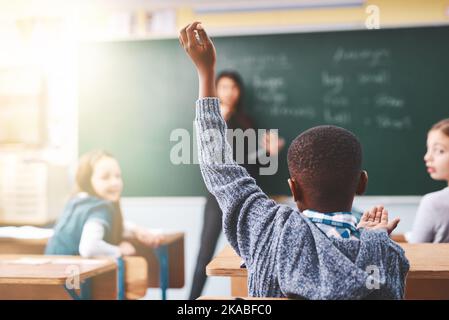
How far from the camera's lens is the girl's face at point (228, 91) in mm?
3576

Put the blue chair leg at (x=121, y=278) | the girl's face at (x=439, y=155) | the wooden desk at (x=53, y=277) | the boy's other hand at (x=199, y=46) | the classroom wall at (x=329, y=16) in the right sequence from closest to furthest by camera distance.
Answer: the boy's other hand at (x=199, y=46)
the wooden desk at (x=53, y=277)
the girl's face at (x=439, y=155)
the blue chair leg at (x=121, y=278)
the classroom wall at (x=329, y=16)

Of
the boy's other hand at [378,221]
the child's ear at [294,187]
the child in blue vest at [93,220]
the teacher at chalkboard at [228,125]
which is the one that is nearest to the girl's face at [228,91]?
the teacher at chalkboard at [228,125]

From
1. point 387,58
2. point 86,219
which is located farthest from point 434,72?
point 86,219

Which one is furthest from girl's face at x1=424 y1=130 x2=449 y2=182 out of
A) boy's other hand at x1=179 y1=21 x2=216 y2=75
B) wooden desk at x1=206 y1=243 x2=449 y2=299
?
boy's other hand at x1=179 y1=21 x2=216 y2=75

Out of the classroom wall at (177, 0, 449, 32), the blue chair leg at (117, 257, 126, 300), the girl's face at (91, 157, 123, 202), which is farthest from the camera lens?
the classroom wall at (177, 0, 449, 32)

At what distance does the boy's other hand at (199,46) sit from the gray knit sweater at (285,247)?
71 millimetres

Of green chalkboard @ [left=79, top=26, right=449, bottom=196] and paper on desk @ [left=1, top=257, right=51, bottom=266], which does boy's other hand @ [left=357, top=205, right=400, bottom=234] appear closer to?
paper on desk @ [left=1, top=257, right=51, bottom=266]

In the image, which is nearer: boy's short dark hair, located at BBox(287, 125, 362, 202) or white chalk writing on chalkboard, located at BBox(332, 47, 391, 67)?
boy's short dark hair, located at BBox(287, 125, 362, 202)

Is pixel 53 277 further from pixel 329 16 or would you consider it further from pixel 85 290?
pixel 329 16

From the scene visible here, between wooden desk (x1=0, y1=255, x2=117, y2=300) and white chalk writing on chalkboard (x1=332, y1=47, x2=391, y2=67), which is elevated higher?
white chalk writing on chalkboard (x1=332, y1=47, x2=391, y2=67)

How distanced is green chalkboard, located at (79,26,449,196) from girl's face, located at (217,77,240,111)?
0.13 metres

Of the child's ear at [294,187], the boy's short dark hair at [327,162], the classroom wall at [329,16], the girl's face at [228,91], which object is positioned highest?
the classroom wall at [329,16]

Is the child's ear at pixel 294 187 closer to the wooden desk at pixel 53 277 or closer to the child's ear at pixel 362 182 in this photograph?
the child's ear at pixel 362 182

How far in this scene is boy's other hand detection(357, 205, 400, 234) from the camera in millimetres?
1131
